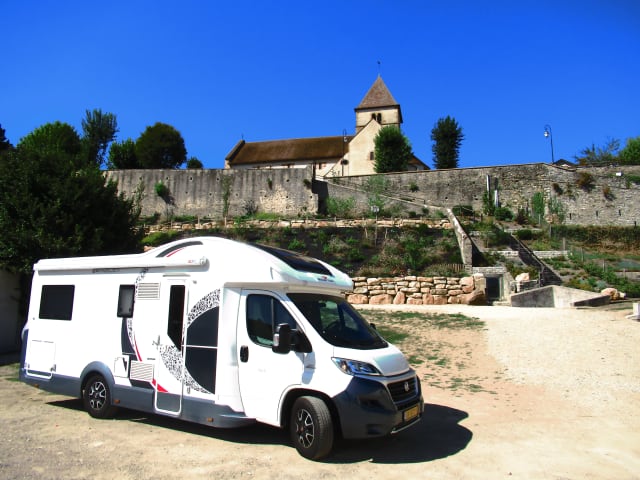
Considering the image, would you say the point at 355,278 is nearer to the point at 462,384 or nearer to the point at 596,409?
the point at 462,384

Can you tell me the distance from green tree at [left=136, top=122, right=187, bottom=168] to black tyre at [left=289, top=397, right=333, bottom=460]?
4821cm

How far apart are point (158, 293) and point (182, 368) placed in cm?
104

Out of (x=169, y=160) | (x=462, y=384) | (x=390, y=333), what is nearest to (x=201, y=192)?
(x=169, y=160)

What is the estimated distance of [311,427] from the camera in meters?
4.67

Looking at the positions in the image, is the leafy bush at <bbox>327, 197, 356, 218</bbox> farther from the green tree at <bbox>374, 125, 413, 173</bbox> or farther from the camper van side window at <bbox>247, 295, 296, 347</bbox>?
the camper van side window at <bbox>247, 295, 296, 347</bbox>

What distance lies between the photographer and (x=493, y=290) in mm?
18609

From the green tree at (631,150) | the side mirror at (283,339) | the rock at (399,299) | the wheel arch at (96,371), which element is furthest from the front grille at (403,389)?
the green tree at (631,150)

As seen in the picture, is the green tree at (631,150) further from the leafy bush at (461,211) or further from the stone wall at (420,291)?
the stone wall at (420,291)

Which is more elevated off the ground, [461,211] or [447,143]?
[447,143]

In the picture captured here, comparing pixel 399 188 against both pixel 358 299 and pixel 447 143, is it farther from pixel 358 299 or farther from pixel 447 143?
pixel 358 299

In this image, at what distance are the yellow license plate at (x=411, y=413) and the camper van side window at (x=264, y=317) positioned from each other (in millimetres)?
1482

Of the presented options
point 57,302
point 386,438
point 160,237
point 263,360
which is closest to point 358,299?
point 57,302

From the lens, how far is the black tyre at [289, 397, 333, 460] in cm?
454

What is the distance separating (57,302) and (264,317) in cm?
376
